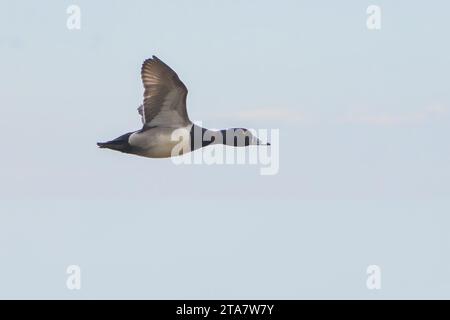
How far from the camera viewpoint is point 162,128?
148ft

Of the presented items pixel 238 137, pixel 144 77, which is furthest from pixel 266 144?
pixel 144 77

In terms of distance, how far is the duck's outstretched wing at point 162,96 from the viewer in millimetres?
44188

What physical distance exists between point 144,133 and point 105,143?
83 cm

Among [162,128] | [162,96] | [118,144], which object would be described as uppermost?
[162,96]

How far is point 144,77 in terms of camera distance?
44.4 meters

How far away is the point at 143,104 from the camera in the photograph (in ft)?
147

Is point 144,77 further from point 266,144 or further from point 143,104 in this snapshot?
point 266,144

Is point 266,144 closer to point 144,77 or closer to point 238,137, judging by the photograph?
point 238,137

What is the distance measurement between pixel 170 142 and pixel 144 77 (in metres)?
1.50

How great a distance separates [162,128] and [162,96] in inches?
32.0

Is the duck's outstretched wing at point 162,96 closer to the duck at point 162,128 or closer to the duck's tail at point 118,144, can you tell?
the duck at point 162,128

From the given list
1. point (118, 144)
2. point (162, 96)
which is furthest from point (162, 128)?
point (118, 144)

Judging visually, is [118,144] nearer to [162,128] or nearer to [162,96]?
[162,128]

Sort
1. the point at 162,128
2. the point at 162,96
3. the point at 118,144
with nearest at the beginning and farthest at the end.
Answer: the point at 162,96
the point at 118,144
the point at 162,128
